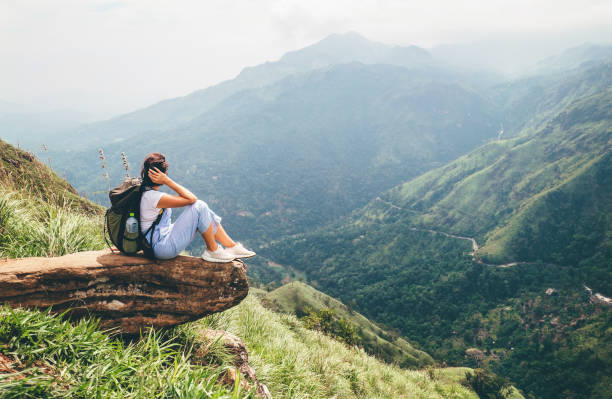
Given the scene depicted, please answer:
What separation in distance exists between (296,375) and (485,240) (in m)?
156

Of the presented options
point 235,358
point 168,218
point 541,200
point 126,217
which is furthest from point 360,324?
point 541,200

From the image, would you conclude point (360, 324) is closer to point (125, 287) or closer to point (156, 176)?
Result: point (125, 287)

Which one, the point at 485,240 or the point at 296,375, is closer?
the point at 296,375

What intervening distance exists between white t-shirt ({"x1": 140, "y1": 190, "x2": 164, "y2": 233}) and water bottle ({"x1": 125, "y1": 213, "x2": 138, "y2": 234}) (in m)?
0.12

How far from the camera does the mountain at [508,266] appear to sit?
78.8 metres

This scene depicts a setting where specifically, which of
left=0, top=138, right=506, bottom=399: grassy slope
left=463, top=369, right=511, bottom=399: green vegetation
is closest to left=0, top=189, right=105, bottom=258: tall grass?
left=0, top=138, right=506, bottom=399: grassy slope

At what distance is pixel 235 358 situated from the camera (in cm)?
602

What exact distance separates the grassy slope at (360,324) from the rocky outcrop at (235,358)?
5669 centimetres

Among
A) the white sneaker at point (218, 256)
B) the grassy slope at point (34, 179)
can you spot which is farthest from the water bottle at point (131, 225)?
the grassy slope at point (34, 179)

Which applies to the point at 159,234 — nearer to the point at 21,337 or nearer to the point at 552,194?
the point at 21,337

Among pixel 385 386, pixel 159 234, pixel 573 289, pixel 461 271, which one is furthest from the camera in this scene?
pixel 461 271

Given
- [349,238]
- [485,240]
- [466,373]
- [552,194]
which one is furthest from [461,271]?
[466,373]

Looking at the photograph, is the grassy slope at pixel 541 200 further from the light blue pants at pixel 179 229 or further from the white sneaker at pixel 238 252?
the light blue pants at pixel 179 229

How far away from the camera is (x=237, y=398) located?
151 inches
